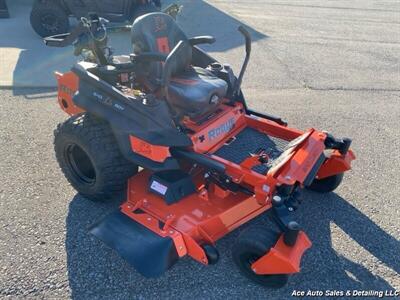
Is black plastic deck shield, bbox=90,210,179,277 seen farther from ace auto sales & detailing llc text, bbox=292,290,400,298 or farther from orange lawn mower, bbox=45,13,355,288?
ace auto sales & detailing llc text, bbox=292,290,400,298

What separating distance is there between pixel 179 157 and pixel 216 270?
0.92 m

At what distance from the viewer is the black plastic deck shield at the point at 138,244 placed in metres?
2.81

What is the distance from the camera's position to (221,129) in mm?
3576

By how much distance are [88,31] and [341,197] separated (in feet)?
9.16

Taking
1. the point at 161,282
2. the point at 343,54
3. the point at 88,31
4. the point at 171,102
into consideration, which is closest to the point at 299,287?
the point at 161,282

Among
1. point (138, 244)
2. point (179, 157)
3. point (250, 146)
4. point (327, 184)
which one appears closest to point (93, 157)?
point (179, 157)

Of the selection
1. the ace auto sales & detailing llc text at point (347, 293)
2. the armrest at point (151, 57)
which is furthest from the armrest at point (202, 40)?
the ace auto sales & detailing llc text at point (347, 293)

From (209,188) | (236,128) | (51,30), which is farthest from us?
(51,30)

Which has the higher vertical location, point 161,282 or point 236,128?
point 236,128

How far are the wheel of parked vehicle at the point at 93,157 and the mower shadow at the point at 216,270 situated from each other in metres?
0.22

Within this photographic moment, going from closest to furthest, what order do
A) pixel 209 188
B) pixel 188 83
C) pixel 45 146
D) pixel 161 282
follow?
pixel 161 282
pixel 209 188
pixel 188 83
pixel 45 146

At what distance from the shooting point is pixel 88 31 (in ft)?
11.5

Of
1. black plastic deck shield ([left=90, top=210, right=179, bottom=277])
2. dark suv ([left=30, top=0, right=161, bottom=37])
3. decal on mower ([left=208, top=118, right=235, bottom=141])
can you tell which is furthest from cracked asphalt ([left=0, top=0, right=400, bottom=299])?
dark suv ([left=30, top=0, right=161, bottom=37])

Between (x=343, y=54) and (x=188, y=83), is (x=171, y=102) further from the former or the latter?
(x=343, y=54)
